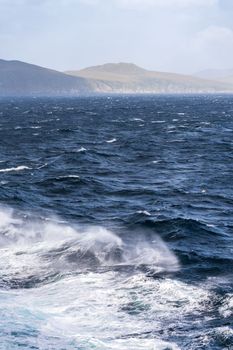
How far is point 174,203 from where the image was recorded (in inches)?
1881

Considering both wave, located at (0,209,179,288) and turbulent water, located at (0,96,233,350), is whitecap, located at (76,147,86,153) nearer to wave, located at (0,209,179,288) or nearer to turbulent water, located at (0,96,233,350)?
turbulent water, located at (0,96,233,350)

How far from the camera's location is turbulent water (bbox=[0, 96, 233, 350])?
79.7 ft

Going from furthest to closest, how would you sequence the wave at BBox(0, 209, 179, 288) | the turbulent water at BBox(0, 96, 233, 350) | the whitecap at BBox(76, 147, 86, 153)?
the whitecap at BBox(76, 147, 86, 153)
the wave at BBox(0, 209, 179, 288)
the turbulent water at BBox(0, 96, 233, 350)

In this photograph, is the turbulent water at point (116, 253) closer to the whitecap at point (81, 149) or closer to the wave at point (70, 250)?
the wave at point (70, 250)

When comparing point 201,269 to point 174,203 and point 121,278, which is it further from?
point 174,203

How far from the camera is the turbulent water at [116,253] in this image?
24281 millimetres

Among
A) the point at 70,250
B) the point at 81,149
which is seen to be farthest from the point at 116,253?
the point at 81,149

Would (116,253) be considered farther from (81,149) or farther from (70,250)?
(81,149)

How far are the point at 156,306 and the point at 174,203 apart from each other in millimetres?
21769

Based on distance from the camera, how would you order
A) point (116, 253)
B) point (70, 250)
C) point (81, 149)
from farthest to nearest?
point (81, 149), point (70, 250), point (116, 253)

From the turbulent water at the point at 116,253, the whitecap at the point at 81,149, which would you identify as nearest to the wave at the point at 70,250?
the turbulent water at the point at 116,253

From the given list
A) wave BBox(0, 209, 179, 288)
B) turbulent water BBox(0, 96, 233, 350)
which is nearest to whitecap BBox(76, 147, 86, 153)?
turbulent water BBox(0, 96, 233, 350)

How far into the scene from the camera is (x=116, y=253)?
3456 cm

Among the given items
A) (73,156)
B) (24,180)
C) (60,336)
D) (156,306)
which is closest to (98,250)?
(156,306)
